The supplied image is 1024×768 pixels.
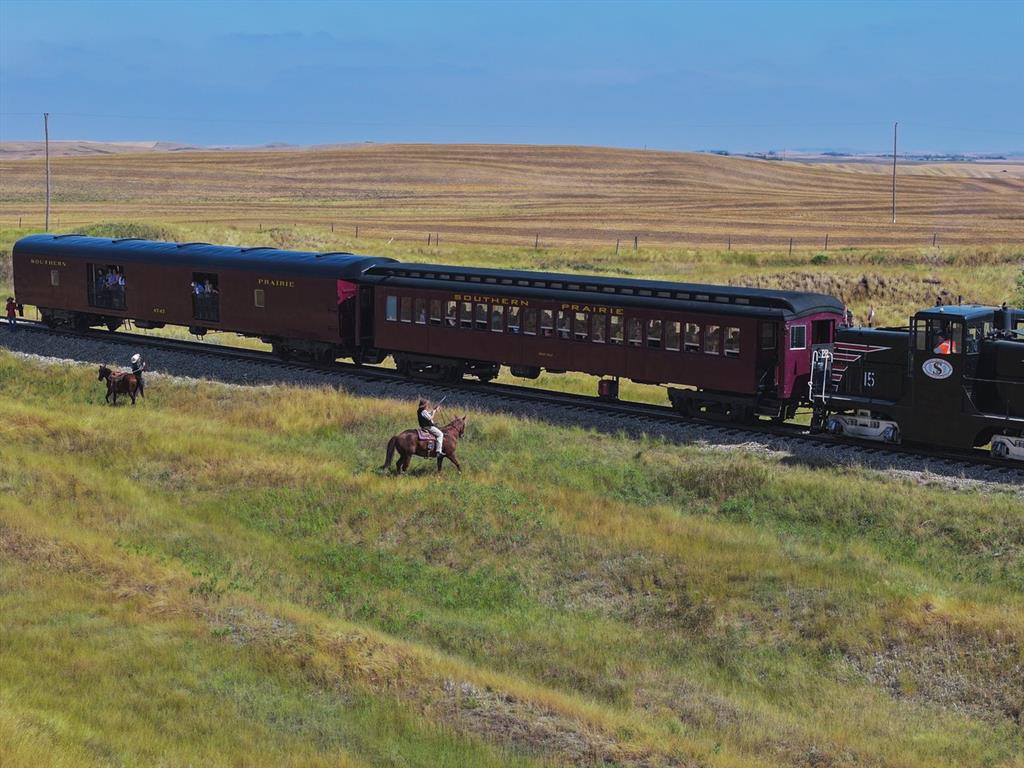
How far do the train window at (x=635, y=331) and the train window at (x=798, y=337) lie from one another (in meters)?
4.13

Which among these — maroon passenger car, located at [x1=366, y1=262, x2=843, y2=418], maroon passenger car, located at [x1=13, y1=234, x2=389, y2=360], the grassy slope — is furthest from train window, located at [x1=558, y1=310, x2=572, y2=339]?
maroon passenger car, located at [x1=13, y1=234, x2=389, y2=360]

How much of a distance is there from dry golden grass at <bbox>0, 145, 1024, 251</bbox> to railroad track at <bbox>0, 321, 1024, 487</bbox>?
41.6 m

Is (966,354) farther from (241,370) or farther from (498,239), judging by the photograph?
(498,239)

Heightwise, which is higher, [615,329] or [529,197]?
[529,197]

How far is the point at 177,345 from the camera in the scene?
43.0m

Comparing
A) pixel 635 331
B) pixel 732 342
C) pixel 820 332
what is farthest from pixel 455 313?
pixel 820 332

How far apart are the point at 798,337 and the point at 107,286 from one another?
26.3m

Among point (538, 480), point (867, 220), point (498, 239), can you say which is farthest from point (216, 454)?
point (867, 220)

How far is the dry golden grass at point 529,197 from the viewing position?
89.2 metres

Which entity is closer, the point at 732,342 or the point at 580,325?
the point at 732,342

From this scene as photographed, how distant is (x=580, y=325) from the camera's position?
32.8m

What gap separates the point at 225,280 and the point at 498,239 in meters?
45.4

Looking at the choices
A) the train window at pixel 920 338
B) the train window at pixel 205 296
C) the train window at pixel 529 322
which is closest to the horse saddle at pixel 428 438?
the train window at pixel 529 322

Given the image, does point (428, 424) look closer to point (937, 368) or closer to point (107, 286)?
point (937, 368)
